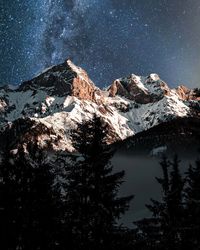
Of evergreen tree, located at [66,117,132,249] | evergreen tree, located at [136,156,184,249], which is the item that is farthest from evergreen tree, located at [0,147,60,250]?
evergreen tree, located at [136,156,184,249]

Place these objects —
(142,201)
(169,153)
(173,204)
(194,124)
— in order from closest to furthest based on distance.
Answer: (194,124)
(173,204)
(142,201)
(169,153)

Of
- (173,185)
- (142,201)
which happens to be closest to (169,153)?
(142,201)

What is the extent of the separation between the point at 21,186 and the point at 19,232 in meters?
2.46

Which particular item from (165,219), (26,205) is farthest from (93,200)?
(165,219)

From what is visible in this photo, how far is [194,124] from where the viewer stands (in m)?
16.5

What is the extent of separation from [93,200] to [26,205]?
5.49m

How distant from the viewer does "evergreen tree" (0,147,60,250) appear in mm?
26266

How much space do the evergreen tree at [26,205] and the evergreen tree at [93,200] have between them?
3647 millimetres

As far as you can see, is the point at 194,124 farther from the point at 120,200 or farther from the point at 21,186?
the point at 21,186

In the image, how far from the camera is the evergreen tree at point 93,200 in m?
22.7

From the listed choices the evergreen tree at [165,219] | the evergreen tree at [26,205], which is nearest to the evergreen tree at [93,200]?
the evergreen tree at [165,219]

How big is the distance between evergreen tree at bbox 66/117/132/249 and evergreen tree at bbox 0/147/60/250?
144 inches

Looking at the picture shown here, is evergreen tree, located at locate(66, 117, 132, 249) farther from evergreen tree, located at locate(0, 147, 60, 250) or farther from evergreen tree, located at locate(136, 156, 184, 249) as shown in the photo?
evergreen tree, located at locate(0, 147, 60, 250)

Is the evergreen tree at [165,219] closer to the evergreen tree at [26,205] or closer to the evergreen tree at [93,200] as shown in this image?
the evergreen tree at [93,200]
